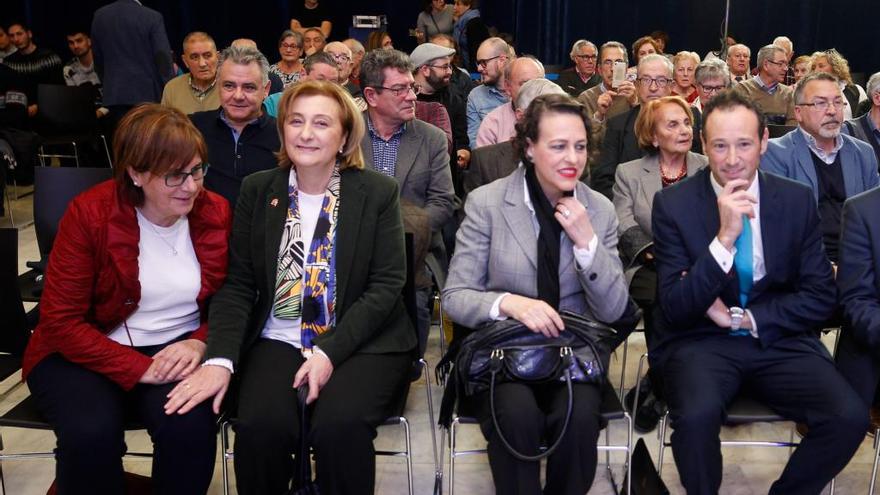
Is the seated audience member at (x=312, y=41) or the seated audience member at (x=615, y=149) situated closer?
the seated audience member at (x=615, y=149)

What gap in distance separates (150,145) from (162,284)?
0.42 m

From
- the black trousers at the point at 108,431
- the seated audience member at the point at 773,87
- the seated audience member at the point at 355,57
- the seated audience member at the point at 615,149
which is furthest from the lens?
the seated audience member at the point at 355,57

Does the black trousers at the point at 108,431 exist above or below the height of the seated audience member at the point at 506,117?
below

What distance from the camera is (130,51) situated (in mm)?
6441

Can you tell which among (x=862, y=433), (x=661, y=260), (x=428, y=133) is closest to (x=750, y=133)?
(x=661, y=260)

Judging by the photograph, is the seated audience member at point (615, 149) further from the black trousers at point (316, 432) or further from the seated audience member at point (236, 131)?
the black trousers at point (316, 432)

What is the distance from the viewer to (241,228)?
2719 millimetres

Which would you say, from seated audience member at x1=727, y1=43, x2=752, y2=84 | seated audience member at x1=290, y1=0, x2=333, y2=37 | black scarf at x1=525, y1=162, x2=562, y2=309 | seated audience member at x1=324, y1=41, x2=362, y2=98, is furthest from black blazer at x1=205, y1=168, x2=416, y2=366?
seated audience member at x1=290, y1=0, x2=333, y2=37

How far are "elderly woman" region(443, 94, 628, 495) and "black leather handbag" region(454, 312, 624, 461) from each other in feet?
0.11

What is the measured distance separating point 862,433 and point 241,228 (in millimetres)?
1945

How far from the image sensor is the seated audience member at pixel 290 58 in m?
6.64

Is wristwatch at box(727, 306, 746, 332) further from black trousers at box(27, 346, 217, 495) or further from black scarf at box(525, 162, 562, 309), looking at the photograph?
black trousers at box(27, 346, 217, 495)

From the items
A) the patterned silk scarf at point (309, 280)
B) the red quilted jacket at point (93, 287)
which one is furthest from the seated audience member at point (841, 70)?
the red quilted jacket at point (93, 287)

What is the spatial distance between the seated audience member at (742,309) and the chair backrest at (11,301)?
2056mm
